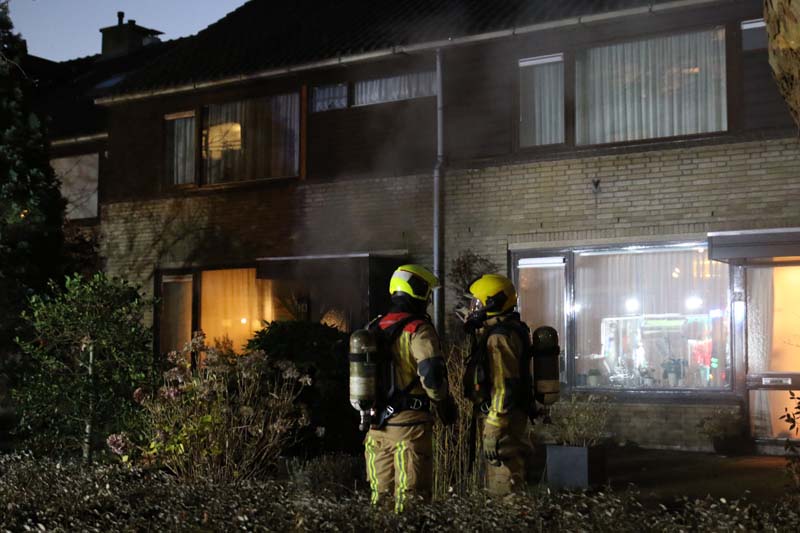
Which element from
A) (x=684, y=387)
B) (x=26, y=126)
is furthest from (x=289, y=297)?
(x=684, y=387)

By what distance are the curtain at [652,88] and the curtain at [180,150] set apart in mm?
7020

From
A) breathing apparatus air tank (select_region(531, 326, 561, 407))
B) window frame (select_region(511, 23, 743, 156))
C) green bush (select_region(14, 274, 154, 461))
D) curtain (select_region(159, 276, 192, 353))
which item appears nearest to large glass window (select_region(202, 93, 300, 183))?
curtain (select_region(159, 276, 192, 353))

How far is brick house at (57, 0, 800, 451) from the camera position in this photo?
12797 mm

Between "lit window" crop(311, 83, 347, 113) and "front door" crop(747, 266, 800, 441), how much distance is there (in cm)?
672

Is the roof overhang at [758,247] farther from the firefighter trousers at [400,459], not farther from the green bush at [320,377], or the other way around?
the firefighter trousers at [400,459]

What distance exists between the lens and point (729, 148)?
1289 centimetres

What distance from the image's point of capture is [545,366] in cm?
745

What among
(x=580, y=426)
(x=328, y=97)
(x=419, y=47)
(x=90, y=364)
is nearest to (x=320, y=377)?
(x=90, y=364)

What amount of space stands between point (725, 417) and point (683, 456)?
0.82m

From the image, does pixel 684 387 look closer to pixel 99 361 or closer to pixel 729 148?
pixel 729 148

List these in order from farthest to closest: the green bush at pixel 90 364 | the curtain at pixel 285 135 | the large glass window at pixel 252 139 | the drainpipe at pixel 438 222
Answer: the large glass window at pixel 252 139, the curtain at pixel 285 135, the drainpipe at pixel 438 222, the green bush at pixel 90 364

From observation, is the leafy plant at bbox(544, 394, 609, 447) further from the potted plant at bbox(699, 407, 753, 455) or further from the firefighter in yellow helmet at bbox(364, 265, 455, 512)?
Result: the potted plant at bbox(699, 407, 753, 455)

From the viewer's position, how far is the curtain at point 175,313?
18.0 m

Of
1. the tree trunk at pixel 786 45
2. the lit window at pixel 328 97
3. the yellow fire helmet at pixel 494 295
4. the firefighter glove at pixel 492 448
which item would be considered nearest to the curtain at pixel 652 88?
the lit window at pixel 328 97
